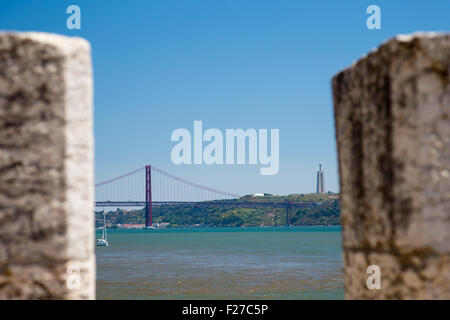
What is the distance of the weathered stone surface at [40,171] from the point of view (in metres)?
2.45

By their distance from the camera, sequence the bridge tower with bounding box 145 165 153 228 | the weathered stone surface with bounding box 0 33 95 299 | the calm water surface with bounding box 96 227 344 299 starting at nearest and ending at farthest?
the weathered stone surface with bounding box 0 33 95 299 < the calm water surface with bounding box 96 227 344 299 < the bridge tower with bounding box 145 165 153 228

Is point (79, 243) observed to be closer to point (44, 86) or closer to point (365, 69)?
point (44, 86)

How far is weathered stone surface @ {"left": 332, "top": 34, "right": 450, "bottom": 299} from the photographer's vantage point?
2.30m

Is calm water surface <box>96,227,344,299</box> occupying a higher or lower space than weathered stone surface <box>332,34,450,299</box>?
lower

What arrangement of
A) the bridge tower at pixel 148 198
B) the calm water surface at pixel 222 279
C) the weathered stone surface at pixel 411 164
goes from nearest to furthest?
the weathered stone surface at pixel 411 164
the calm water surface at pixel 222 279
the bridge tower at pixel 148 198

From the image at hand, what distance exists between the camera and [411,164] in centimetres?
231

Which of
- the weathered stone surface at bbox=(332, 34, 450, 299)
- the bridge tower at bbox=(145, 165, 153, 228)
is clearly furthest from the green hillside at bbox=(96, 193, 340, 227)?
the weathered stone surface at bbox=(332, 34, 450, 299)

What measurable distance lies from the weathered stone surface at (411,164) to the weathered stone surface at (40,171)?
4.33 feet

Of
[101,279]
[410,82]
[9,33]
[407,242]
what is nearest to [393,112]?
[410,82]

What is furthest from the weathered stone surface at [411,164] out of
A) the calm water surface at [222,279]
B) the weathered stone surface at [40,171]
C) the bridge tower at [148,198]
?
the bridge tower at [148,198]

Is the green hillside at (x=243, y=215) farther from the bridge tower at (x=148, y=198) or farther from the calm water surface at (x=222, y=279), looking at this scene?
the calm water surface at (x=222, y=279)

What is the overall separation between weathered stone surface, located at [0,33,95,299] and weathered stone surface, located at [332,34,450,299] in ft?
4.33

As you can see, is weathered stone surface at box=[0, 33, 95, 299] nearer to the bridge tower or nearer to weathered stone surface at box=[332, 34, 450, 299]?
weathered stone surface at box=[332, 34, 450, 299]

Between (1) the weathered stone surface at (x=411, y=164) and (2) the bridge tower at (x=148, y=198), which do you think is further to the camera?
(2) the bridge tower at (x=148, y=198)
